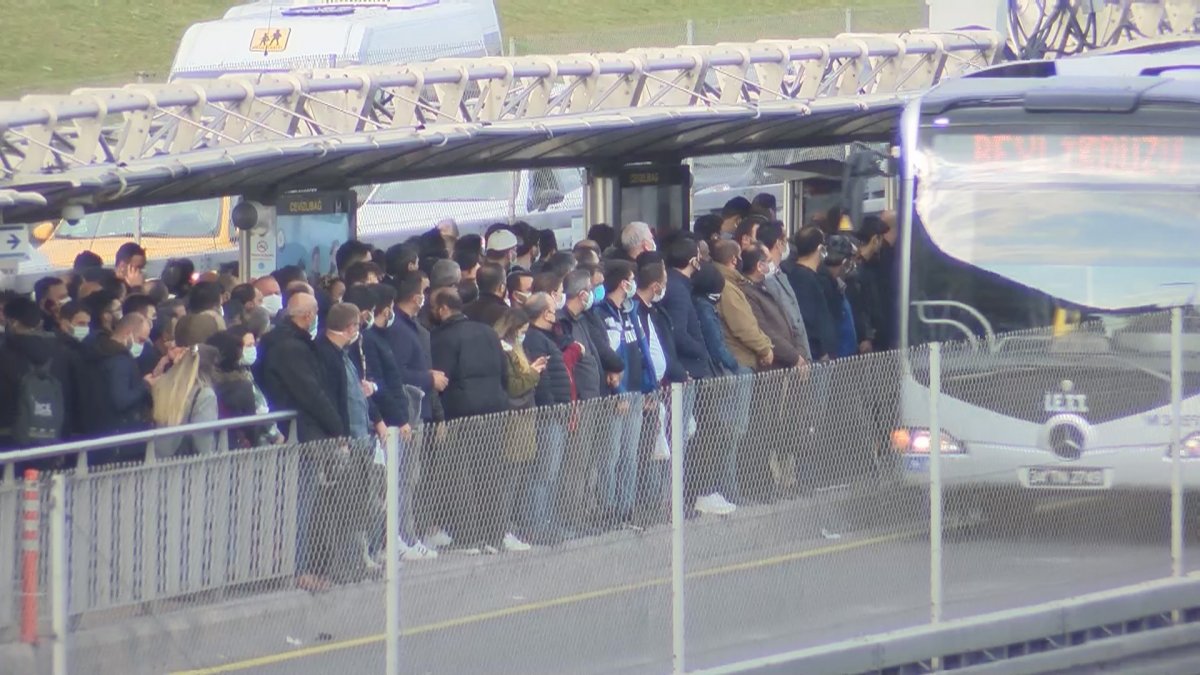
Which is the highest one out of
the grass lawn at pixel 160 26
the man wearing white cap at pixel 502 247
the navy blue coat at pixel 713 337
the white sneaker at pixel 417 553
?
the grass lawn at pixel 160 26

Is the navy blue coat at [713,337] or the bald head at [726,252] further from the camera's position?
the bald head at [726,252]

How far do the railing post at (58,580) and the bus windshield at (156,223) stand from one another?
45.2ft

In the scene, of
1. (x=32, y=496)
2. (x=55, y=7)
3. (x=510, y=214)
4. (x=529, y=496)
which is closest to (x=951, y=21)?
(x=510, y=214)

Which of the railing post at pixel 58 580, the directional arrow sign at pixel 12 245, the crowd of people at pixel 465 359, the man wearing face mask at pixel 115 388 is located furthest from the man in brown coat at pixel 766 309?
the railing post at pixel 58 580

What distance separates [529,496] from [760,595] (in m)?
1.29

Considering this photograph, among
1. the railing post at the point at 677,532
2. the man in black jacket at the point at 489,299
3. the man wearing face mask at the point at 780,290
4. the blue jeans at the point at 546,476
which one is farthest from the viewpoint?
the man wearing face mask at the point at 780,290

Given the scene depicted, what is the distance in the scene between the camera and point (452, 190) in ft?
76.3

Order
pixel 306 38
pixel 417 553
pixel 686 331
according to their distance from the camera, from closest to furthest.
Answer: pixel 417 553
pixel 686 331
pixel 306 38

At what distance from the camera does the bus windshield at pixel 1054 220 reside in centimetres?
1262

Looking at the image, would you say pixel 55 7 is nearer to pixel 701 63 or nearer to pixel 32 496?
pixel 701 63

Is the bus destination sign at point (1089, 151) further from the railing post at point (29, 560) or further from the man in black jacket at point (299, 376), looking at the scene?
the railing post at point (29, 560)

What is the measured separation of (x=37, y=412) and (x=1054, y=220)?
6175mm

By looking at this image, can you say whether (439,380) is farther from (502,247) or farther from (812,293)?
(812,293)

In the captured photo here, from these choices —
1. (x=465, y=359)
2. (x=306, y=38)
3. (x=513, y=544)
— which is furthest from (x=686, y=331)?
(x=306, y=38)
